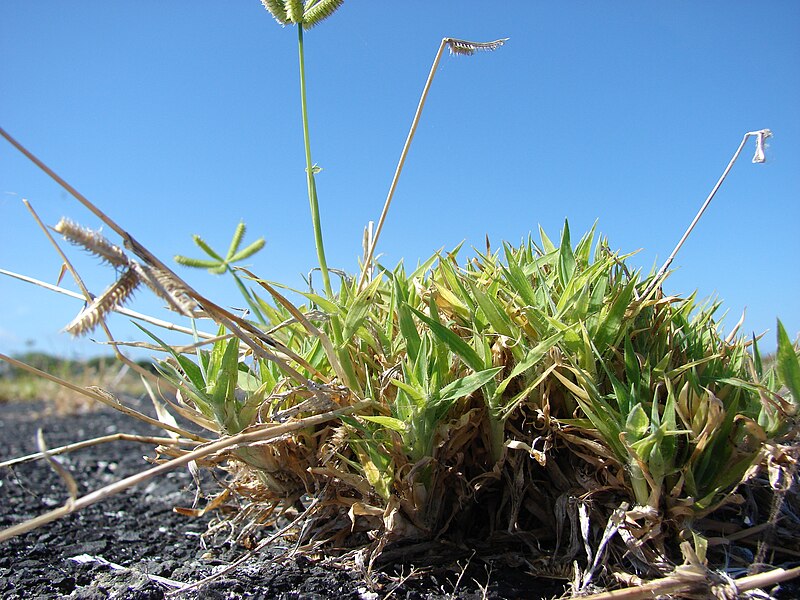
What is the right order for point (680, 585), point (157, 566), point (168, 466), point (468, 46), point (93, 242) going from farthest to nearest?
point (157, 566)
point (468, 46)
point (680, 585)
point (168, 466)
point (93, 242)

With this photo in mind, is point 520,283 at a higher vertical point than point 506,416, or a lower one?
higher

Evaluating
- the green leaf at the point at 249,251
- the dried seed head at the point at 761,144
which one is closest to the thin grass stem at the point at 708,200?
the dried seed head at the point at 761,144

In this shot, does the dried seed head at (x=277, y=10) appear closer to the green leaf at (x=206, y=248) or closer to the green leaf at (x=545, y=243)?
the green leaf at (x=206, y=248)

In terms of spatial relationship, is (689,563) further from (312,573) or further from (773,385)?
(312,573)

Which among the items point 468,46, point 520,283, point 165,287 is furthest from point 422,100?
point 165,287

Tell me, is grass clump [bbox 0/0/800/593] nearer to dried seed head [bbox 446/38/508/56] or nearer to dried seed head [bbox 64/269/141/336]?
dried seed head [bbox 446/38/508/56]

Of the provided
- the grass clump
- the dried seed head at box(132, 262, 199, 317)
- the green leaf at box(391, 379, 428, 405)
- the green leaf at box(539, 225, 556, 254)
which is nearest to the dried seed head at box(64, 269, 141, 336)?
the dried seed head at box(132, 262, 199, 317)

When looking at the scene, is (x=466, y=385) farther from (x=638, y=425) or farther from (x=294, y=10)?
(x=294, y=10)
